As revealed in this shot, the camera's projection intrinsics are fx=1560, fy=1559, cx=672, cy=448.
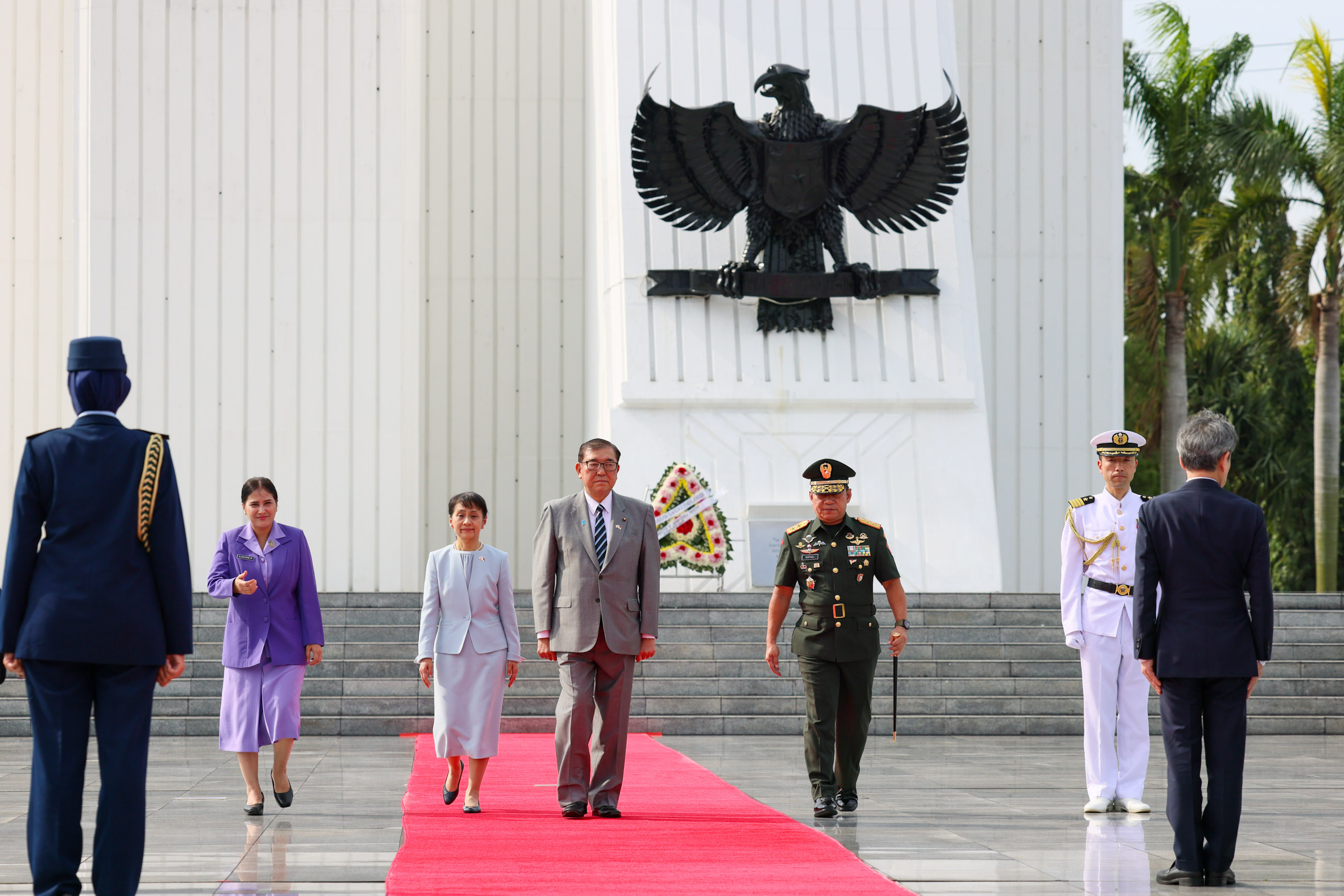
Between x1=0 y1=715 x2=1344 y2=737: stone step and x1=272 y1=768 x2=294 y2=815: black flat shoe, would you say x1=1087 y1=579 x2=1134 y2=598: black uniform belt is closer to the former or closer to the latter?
x1=272 y1=768 x2=294 y2=815: black flat shoe

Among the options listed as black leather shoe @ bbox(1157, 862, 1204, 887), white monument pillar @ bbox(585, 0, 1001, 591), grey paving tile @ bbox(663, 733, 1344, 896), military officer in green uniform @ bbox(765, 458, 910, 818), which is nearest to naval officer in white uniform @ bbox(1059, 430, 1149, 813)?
grey paving tile @ bbox(663, 733, 1344, 896)

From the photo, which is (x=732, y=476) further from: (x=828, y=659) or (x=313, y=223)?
(x=828, y=659)

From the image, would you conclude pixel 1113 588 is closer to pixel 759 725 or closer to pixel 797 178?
pixel 759 725

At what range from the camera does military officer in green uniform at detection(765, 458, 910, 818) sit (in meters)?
7.07

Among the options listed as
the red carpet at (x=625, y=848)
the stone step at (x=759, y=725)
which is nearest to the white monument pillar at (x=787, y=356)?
the stone step at (x=759, y=725)

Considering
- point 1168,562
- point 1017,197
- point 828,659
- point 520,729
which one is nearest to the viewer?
point 1168,562

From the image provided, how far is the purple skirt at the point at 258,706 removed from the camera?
7094 mm

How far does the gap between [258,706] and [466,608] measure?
1039 mm

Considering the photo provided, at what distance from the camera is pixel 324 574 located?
18516 millimetres

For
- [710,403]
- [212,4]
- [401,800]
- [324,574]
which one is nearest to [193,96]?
[212,4]

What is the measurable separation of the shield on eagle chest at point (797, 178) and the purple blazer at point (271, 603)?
992cm

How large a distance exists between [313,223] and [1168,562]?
48.5ft

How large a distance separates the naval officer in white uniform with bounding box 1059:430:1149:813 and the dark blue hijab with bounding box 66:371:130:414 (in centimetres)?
443

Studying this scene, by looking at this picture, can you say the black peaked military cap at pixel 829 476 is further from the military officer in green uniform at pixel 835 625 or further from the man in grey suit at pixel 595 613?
the man in grey suit at pixel 595 613
